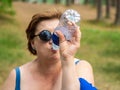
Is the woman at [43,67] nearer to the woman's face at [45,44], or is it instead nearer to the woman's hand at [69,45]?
the woman's face at [45,44]

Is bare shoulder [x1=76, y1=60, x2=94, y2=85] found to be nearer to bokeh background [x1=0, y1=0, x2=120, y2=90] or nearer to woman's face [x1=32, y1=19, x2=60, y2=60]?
woman's face [x1=32, y1=19, x2=60, y2=60]

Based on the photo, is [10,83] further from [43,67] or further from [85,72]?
[85,72]

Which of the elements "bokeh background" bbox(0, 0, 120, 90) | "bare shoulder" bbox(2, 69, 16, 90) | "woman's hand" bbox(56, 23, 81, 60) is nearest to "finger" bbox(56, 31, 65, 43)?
"woman's hand" bbox(56, 23, 81, 60)

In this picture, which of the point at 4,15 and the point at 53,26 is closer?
the point at 53,26

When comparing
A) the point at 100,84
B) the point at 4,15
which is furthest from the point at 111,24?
the point at 100,84

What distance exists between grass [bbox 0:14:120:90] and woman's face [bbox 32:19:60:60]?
22.7ft

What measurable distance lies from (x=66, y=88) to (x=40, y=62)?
0.47m

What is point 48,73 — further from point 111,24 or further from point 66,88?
point 111,24

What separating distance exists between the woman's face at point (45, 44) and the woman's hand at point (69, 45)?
19cm

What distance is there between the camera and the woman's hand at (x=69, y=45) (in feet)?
7.50

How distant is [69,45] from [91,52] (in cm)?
1289

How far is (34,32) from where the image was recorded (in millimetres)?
2754

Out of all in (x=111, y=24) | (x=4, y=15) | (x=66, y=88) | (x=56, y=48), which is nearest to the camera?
(x=66, y=88)

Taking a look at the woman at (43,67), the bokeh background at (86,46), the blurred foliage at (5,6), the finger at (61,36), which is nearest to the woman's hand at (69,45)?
the finger at (61,36)
